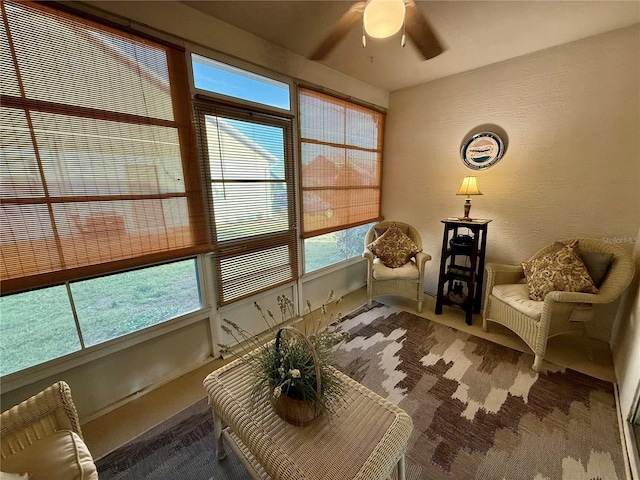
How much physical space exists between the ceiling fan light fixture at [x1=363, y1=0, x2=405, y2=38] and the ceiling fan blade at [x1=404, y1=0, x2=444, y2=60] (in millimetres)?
104

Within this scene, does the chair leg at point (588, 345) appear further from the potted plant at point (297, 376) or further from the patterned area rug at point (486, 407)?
the potted plant at point (297, 376)

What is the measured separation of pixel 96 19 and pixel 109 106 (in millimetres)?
432

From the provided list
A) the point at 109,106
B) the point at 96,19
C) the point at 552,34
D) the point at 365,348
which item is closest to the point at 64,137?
the point at 109,106

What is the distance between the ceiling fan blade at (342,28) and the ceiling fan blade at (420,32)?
0.23 metres

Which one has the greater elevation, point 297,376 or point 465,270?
point 297,376

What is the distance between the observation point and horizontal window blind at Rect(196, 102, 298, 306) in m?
1.92

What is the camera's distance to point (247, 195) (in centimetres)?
214

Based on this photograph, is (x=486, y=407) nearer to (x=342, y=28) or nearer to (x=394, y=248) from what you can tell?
(x=394, y=248)

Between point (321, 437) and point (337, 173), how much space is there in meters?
2.42

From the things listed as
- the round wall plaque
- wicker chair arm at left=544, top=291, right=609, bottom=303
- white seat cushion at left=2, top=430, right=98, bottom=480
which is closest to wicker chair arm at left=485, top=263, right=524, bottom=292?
wicker chair arm at left=544, top=291, right=609, bottom=303

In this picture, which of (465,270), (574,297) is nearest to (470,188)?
(465,270)

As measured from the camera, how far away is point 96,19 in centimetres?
136

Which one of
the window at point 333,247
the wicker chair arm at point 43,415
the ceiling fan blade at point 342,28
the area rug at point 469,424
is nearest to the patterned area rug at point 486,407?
the area rug at point 469,424

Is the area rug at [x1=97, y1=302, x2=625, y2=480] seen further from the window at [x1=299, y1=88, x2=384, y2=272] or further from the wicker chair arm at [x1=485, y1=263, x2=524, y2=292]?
the window at [x1=299, y1=88, x2=384, y2=272]
